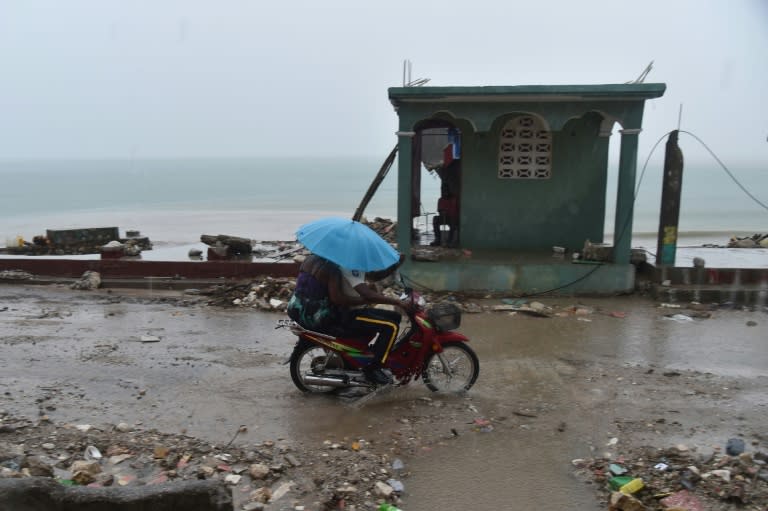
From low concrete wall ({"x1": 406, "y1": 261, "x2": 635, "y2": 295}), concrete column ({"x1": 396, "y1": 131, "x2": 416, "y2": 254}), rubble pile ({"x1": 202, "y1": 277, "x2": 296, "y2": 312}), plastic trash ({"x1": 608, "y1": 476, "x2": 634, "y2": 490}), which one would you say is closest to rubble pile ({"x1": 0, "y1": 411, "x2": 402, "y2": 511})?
plastic trash ({"x1": 608, "y1": 476, "x2": 634, "y2": 490})

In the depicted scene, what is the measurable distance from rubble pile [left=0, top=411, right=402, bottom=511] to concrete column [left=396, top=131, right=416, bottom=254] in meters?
5.82

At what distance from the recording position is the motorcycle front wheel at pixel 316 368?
570cm

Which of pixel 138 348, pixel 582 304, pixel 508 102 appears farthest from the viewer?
pixel 508 102

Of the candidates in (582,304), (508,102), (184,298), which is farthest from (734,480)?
(184,298)

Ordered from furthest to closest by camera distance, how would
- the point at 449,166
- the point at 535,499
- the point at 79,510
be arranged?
the point at 449,166 < the point at 535,499 < the point at 79,510

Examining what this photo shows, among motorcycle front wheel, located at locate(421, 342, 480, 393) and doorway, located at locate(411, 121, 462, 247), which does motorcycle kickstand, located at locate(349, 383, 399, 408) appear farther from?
doorway, located at locate(411, 121, 462, 247)

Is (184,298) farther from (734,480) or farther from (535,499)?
(734,480)

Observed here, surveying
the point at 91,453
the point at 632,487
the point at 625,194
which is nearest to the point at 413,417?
the point at 632,487

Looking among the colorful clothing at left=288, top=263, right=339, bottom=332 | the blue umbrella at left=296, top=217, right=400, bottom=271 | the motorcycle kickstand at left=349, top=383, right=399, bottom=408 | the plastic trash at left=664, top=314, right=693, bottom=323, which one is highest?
the blue umbrella at left=296, top=217, right=400, bottom=271

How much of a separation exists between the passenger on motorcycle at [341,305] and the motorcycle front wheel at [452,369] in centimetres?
56

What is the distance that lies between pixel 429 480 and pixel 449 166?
860 centimetres

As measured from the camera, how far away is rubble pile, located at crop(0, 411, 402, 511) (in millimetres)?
4078

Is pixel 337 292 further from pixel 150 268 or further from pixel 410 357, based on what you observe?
pixel 150 268

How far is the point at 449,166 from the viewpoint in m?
12.2
